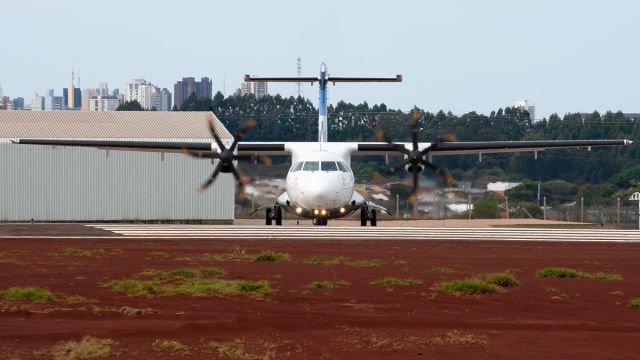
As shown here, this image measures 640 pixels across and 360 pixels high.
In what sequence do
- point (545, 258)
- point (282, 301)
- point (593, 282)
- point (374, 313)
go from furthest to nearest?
point (545, 258) → point (593, 282) → point (282, 301) → point (374, 313)

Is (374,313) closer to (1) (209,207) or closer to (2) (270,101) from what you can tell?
(1) (209,207)

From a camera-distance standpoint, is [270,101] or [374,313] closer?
[374,313]

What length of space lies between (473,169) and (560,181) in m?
11.6

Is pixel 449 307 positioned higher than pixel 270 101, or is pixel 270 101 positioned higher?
pixel 270 101

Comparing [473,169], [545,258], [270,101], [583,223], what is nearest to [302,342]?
[545,258]

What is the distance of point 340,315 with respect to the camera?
1559cm

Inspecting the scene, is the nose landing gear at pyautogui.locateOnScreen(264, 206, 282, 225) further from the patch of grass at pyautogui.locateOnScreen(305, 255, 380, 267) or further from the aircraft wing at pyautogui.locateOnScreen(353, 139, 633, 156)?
the patch of grass at pyautogui.locateOnScreen(305, 255, 380, 267)

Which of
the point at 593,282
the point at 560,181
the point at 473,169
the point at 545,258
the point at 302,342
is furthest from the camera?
the point at 560,181

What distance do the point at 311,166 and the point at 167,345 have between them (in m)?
27.6

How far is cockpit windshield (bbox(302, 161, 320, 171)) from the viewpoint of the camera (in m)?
39.9

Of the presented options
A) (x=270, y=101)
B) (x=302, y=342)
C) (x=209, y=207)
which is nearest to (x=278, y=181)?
(x=209, y=207)

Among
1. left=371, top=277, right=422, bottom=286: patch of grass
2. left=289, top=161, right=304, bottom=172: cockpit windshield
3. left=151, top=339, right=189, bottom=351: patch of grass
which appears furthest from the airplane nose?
left=151, top=339, right=189, bottom=351: patch of grass

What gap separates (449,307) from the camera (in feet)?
55.0

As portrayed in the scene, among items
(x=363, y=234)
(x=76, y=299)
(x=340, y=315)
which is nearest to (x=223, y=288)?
(x=76, y=299)
